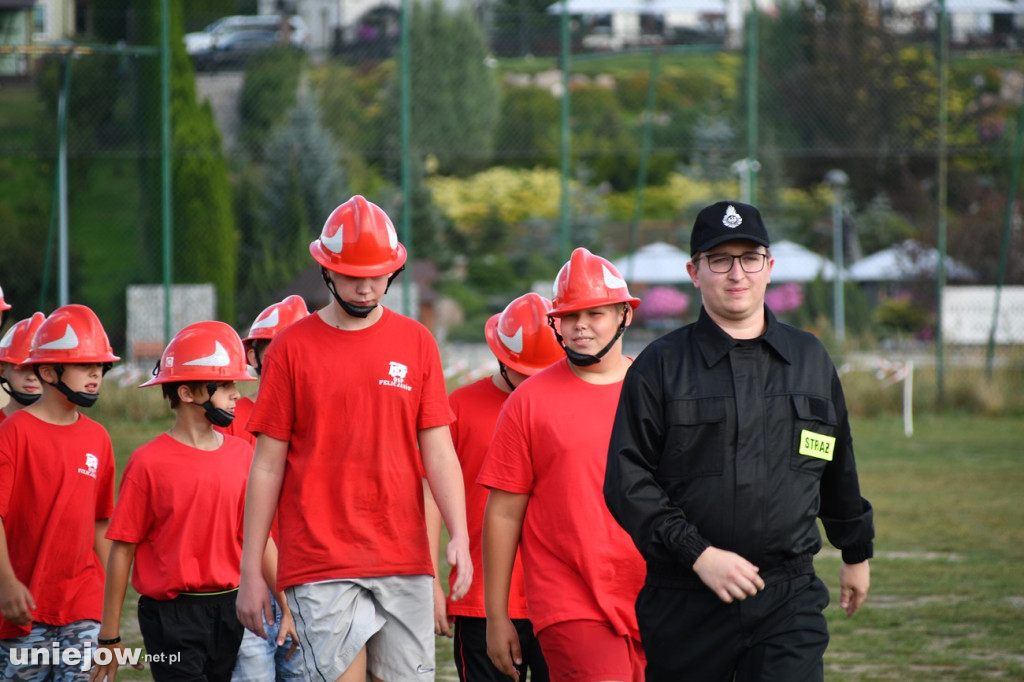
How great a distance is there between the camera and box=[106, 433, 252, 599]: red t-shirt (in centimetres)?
519

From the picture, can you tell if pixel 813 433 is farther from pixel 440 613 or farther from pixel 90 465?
pixel 90 465

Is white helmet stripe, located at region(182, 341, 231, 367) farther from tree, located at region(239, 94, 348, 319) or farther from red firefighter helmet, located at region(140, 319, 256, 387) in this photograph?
tree, located at region(239, 94, 348, 319)

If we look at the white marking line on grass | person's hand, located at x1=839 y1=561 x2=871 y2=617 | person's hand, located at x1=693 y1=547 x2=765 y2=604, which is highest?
person's hand, located at x1=693 y1=547 x2=765 y2=604

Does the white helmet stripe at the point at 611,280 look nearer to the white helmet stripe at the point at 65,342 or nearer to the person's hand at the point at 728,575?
the person's hand at the point at 728,575

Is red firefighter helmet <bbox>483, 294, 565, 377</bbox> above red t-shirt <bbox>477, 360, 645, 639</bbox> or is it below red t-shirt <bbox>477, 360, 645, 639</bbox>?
above

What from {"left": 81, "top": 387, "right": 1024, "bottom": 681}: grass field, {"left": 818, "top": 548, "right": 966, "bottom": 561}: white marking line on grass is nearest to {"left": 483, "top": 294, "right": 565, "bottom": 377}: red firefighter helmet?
{"left": 81, "top": 387, "right": 1024, "bottom": 681}: grass field

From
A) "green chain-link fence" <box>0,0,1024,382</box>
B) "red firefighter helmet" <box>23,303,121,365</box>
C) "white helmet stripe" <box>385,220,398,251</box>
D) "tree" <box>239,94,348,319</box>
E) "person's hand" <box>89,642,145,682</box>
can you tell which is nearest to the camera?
"white helmet stripe" <box>385,220,398,251</box>

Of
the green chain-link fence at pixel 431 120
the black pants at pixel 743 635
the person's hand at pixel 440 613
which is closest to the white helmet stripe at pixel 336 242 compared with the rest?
the person's hand at pixel 440 613

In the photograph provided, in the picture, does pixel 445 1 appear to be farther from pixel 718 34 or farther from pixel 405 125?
pixel 718 34

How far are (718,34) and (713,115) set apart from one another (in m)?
2.12

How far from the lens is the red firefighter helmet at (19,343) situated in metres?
6.38

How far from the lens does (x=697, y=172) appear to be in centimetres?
2898

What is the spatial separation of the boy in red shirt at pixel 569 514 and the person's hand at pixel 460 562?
0.18m

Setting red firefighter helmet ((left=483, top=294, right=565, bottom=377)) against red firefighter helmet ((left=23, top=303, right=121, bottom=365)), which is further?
red firefighter helmet ((left=23, top=303, right=121, bottom=365))
